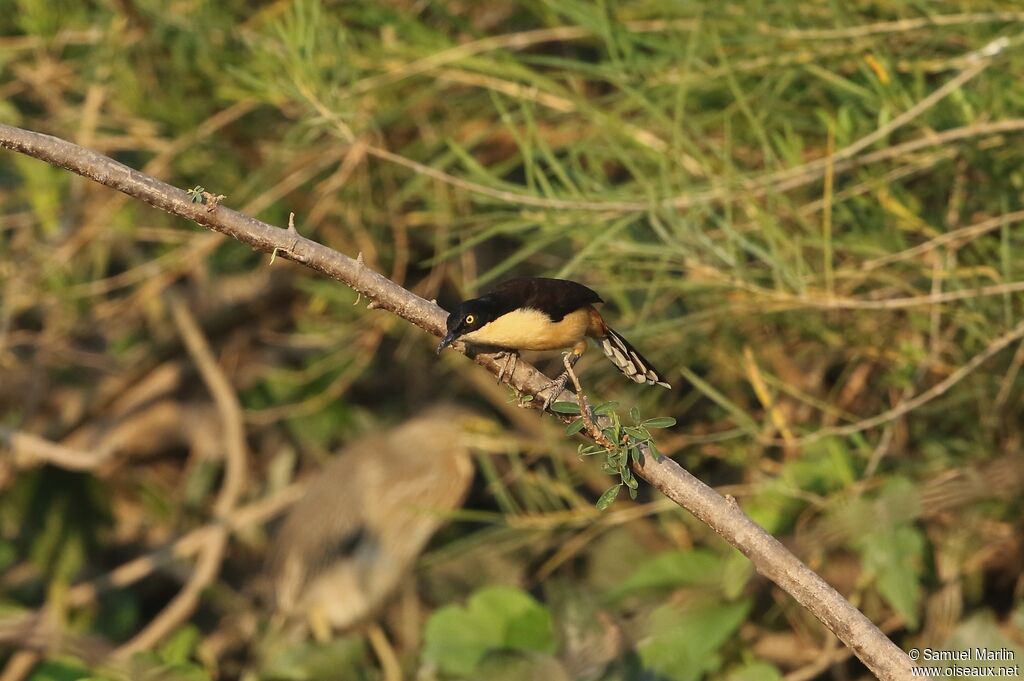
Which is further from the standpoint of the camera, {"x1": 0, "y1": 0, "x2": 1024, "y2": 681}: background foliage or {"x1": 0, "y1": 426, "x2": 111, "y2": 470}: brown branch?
{"x1": 0, "y1": 426, "x2": 111, "y2": 470}: brown branch

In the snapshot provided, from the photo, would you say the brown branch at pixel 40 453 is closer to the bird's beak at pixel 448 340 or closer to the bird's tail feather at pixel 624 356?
the bird's tail feather at pixel 624 356

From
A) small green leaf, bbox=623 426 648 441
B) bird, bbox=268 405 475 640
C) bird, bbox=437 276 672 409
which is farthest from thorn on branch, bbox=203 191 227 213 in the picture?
bird, bbox=268 405 475 640

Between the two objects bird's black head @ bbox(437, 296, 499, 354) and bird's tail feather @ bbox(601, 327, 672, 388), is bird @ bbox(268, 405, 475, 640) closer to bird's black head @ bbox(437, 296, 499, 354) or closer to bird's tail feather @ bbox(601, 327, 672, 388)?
bird's tail feather @ bbox(601, 327, 672, 388)

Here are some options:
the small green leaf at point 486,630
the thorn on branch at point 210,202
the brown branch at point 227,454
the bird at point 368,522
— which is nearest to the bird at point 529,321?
the thorn on branch at point 210,202

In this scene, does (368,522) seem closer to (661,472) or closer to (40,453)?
(40,453)

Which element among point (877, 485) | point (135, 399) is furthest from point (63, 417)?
point (877, 485)

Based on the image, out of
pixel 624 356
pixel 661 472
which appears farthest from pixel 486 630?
pixel 661 472
